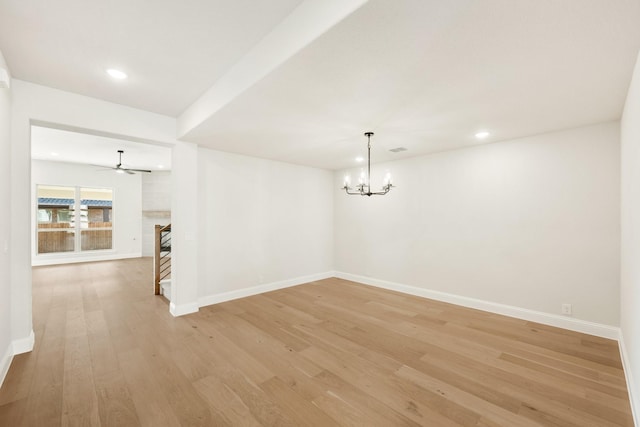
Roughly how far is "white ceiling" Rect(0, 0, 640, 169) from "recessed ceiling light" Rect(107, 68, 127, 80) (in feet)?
0.27

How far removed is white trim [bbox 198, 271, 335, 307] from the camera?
14.1ft

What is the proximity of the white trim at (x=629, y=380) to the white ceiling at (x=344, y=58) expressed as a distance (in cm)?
240

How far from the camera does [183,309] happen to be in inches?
151

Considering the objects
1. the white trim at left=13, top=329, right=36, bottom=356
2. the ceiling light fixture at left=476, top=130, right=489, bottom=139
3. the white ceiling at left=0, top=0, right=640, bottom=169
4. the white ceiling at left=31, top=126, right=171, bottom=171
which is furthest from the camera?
the white ceiling at left=31, top=126, right=171, bottom=171

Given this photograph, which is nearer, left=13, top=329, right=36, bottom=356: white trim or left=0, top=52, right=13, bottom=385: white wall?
left=0, top=52, right=13, bottom=385: white wall

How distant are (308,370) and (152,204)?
29.9 feet

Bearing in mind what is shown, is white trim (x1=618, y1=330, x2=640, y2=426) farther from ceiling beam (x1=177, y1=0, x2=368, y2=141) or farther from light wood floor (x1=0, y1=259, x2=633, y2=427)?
ceiling beam (x1=177, y1=0, x2=368, y2=141)

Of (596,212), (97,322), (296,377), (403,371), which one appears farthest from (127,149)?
(596,212)

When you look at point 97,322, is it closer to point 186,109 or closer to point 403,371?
point 186,109

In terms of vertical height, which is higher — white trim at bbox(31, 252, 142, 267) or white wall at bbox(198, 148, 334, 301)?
white wall at bbox(198, 148, 334, 301)

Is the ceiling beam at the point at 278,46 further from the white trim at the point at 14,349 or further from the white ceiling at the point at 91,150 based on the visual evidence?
the white trim at the point at 14,349

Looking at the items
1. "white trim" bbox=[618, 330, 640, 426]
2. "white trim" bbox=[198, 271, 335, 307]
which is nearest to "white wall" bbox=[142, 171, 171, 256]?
"white trim" bbox=[198, 271, 335, 307]

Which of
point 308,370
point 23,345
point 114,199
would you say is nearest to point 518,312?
point 308,370

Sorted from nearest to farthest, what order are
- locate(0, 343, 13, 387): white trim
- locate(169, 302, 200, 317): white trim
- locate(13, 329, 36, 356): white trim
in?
1. locate(0, 343, 13, 387): white trim
2. locate(13, 329, 36, 356): white trim
3. locate(169, 302, 200, 317): white trim
